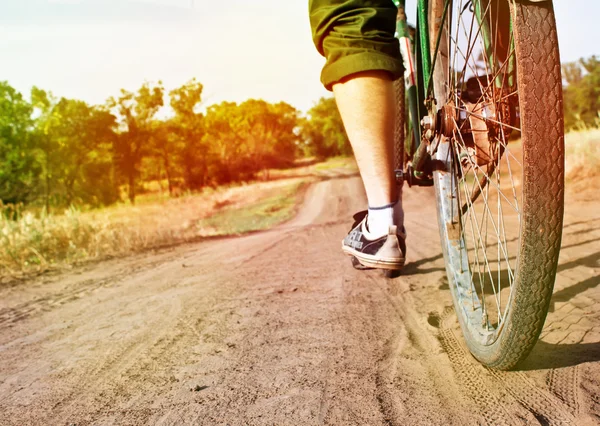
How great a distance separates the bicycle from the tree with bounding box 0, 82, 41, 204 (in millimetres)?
35031

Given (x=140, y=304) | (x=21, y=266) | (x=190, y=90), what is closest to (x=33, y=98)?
(x=190, y=90)

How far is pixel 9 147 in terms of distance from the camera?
34031 millimetres

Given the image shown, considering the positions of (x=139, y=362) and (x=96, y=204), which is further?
(x=96, y=204)

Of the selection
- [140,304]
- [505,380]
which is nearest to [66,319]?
[140,304]

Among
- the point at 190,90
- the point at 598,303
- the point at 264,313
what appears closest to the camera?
the point at 598,303

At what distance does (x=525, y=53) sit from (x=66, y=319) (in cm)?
238

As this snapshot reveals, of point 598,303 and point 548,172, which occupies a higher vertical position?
point 548,172

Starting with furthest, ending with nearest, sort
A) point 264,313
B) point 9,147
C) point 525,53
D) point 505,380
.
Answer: point 9,147, point 264,313, point 505,380, point 525,53

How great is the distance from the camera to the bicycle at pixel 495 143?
0.97 meters

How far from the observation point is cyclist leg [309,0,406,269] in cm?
169

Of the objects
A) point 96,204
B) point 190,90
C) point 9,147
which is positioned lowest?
point 96,204

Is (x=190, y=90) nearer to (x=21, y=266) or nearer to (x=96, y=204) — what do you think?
(x=96, y=204)

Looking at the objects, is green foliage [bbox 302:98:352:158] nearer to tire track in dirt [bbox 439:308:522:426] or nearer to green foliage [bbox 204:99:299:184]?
green foliage [bbox 204:99:299:184]

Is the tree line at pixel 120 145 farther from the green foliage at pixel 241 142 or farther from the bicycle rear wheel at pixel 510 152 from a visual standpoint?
the bicycle rear wheel at pixel 510 152
